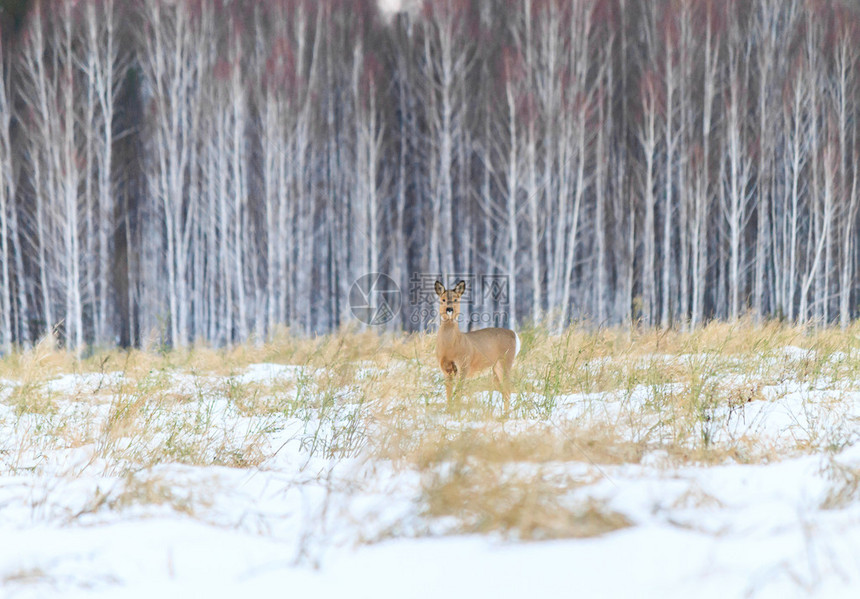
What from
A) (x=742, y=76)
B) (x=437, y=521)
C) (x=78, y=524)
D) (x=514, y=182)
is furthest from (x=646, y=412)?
(x=742, y=76)

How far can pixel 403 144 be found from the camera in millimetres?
18172

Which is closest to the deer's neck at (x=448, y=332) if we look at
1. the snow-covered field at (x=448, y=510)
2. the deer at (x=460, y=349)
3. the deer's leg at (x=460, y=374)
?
the deer at (x=460, y=349)

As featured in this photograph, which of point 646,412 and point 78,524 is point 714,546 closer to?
point 646,412

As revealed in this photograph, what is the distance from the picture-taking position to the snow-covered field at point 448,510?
6.00 ft

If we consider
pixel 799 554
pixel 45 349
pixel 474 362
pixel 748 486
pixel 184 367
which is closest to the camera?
pixel 799 554

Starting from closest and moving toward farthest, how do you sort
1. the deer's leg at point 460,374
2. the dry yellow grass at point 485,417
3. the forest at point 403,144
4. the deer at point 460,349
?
the dry yellow grass at point 485,417
the deer's leg at point 460,374
the deer at point 460,349
the forest at point 403,144

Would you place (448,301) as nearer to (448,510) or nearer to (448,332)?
(448,332)

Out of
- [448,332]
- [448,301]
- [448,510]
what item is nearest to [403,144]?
[448,301]

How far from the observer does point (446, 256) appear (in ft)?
55.1

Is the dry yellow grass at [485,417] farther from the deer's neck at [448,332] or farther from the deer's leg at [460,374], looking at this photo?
the deer's neck at [448,332]

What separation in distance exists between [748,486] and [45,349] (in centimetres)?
651

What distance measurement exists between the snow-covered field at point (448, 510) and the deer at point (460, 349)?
1049 millimetres

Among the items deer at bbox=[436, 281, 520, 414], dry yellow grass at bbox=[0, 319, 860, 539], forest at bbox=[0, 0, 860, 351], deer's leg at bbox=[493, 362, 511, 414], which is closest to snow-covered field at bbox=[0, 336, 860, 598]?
dry yellow grass at bbox=[0, 319, 860, 539]

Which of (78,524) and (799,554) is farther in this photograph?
(78,524)
